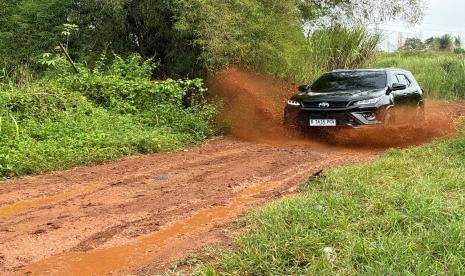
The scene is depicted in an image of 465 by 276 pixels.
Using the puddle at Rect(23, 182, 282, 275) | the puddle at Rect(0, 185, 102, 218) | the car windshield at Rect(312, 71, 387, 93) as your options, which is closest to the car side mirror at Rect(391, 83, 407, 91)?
the car windshield at Rect(312, 71, 387, 93)

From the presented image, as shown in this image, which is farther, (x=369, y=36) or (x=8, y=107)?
(x=369, y=36)

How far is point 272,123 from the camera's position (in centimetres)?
1245

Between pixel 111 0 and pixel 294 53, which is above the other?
pixel 111 0

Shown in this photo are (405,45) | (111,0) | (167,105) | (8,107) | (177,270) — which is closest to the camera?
(177,270)

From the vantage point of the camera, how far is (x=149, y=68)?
42.1ft

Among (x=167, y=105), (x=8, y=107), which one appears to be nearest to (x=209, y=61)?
(x=167, y=105)

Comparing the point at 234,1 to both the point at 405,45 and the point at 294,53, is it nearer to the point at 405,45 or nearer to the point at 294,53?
the point at 294,53

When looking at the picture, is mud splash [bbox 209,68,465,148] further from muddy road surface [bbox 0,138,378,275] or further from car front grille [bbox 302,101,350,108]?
muddy road surface [bbox 0,138,378,275]

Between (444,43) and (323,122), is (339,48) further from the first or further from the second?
Result: (444,43)

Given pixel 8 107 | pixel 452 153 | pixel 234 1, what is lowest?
pixel 452 153

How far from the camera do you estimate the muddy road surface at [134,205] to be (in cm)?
468

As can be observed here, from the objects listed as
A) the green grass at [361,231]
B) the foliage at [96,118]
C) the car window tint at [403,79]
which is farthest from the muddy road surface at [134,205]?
the car window tint at [403,79]

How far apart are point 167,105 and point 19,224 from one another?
6.72 metres

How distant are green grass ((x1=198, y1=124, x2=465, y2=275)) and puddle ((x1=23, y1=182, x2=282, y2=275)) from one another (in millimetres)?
656
